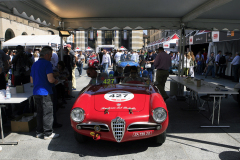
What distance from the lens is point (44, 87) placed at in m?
4.12

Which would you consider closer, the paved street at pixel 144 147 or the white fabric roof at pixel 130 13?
the paved street at pixel 144 147

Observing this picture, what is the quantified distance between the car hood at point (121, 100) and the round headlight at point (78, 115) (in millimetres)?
272

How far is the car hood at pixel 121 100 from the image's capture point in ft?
12.0

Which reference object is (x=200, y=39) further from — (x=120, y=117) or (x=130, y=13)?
(x=120, y=117)

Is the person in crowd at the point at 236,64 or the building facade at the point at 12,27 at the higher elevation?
the building facade at the point at 12,27

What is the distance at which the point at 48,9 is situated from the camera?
6562mm

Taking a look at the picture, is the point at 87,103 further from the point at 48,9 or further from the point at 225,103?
the point at 225,103

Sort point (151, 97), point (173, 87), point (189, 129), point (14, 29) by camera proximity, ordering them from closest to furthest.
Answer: point (151, 97) < point (189, 129) < point (173, 87) < point (14, 29)

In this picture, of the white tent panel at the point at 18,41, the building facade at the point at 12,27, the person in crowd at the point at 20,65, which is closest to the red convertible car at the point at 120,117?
the person in crowd at the point at 20,65

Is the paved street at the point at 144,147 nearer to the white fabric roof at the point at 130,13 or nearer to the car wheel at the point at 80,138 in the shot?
the car wheel at the point at 80,138

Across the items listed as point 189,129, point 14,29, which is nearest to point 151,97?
point 189,129

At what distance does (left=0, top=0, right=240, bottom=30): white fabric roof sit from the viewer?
5660mm

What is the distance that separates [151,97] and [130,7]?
3535 mm

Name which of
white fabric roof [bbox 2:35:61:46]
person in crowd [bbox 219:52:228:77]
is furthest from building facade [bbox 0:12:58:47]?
person in crowd [bbox 219:52:228:77]
